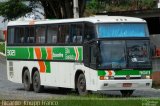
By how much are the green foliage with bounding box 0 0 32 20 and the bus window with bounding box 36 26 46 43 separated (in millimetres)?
15956

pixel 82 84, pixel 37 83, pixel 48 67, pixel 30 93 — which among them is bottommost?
pixel 30 93

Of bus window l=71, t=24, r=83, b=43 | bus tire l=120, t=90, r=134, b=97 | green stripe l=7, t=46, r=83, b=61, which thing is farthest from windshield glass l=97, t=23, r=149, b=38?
bus tire l=120, t=90, r=134, b=97

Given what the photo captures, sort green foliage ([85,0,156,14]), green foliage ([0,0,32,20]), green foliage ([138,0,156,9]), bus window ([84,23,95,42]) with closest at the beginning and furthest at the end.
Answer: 1. bus window ([84,23,95,42])
2. green foliage ([0,0,32,20])
3. green foliage ([85,0,156,14])
4. green foliage ([138,0,156,9])

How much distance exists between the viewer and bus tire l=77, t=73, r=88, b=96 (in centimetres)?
2578

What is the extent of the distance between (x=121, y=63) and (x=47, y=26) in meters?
5.49

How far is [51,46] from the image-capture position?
28.4 m

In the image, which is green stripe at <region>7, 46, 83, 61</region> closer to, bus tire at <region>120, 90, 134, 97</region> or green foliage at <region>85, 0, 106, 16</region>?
bus tire at <region>120, 90, 134, 97</region>

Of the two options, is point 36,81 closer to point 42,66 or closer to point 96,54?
point 42,66

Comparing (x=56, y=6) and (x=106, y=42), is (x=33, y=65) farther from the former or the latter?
(x=56, y=6)

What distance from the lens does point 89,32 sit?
1005 inches

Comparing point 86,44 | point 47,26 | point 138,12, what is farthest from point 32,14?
point 86,44

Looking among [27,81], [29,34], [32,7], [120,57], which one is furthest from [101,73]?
[32,7]

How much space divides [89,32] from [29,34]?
5.75m

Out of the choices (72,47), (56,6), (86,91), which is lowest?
(86,91)
